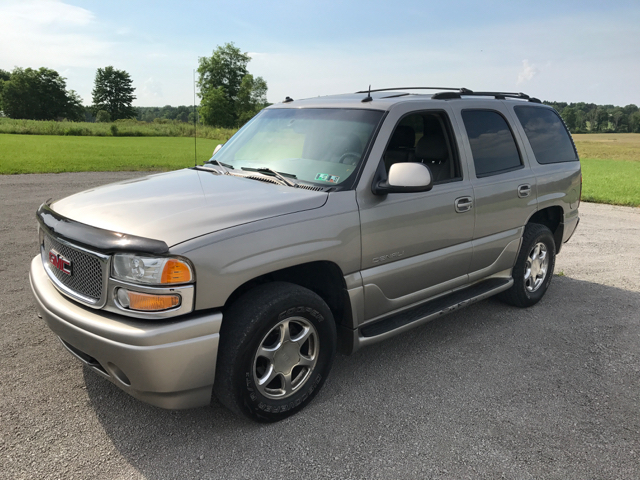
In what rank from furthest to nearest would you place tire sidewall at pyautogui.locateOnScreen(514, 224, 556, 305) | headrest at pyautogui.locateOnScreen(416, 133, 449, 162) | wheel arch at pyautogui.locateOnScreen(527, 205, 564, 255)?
wheel arch at pyautogui.locateOnScreen(527, 205, 564, 255) → tire sidewall at pyautogui.locateOnScreen(514, 224, 556, 305) → headrest at pyautogui.locateOnScreen(416, 133, 449, 162)

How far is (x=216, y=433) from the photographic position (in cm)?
295

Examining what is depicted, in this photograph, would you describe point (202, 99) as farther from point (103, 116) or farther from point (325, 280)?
point (325, 280)

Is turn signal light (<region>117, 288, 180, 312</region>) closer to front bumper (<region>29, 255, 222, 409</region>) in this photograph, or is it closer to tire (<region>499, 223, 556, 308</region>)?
front bumper (<region>29, 255, 222, 409</region>)

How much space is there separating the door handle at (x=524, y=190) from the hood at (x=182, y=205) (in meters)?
2.25

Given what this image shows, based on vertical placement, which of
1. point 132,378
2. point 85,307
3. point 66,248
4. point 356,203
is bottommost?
point 132,378

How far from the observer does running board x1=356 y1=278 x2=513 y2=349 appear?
3455 millimetres

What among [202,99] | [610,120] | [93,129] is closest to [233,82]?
[202,99]

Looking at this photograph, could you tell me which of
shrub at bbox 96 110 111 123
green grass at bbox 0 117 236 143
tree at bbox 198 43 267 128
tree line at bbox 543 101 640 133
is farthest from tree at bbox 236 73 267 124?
tree line at bbox 543 101 640 133

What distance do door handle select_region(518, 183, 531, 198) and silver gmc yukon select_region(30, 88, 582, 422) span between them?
0.03 m

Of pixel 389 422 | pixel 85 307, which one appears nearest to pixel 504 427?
pixel 389 422

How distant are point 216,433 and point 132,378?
2.18 feet

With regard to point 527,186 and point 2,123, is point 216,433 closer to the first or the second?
point 527,186

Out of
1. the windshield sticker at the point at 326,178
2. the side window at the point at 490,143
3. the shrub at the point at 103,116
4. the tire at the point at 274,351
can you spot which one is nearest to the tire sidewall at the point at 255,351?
the tire at the point at 274,351

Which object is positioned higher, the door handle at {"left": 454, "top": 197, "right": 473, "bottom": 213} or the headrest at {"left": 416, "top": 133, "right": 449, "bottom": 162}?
the headrest at {"left": 416, "top": 133, "right": 449, "bottom": 162}
